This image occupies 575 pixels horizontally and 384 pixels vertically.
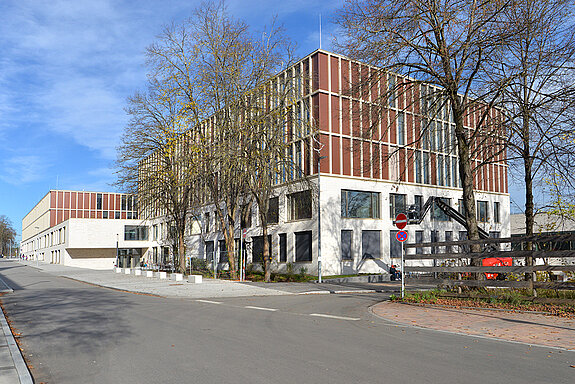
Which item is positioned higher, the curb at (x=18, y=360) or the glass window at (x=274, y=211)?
the glass window at (x=274, y=211)

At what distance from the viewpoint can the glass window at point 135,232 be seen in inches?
3194

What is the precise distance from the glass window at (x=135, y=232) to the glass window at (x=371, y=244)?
176 feet

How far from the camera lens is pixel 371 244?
36.7 meters

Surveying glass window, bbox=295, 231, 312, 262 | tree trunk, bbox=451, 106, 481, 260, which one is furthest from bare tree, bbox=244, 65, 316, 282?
tree trunk, bbox=451, 106, 481, 260

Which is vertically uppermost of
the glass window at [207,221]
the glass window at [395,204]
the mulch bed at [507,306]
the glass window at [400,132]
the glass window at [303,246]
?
the glass window at [400,132]

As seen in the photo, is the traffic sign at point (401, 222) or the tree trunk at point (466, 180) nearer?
the tree trunk at point (466, 180)

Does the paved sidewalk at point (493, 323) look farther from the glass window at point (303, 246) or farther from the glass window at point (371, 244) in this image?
the glass window at point (371, 244)

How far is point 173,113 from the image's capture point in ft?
106

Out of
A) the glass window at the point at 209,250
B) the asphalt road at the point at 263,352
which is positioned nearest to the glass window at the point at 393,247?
the glass window at the point at 209,250

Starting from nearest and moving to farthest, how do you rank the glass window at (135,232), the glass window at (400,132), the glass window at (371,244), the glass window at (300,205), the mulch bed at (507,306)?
the mulch bed at (507,306), the glass window at (300,205), the glass window at (371,244), the glass window at (400,132), the glass window at (135,232)

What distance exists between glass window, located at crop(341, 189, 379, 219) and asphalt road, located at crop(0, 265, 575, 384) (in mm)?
22750

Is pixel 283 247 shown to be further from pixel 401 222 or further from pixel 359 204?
pixel 401 222

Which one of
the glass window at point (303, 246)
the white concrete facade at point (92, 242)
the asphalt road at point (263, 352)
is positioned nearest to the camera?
the asphalt road at point (263, 352)

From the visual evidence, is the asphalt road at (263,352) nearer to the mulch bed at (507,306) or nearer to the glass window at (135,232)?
the mulch bed at (507,306)
